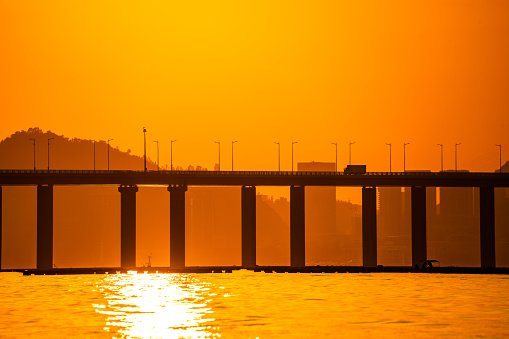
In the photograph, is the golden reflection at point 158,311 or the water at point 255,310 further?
the water at point 255,310

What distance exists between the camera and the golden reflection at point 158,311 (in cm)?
8200

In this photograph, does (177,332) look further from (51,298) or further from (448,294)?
(448,294)

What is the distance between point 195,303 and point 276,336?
37706 millimetres

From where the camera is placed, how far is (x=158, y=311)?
10312cm

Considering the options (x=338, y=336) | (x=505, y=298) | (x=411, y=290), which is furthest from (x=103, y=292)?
(x=338, y=336)

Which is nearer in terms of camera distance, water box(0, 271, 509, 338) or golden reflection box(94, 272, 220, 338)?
golden reflection box(94, 272, 220, 338)

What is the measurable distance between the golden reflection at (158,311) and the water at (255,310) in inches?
3.1

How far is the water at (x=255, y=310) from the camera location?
275ft

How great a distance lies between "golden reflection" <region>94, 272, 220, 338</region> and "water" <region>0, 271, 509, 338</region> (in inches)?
3.1

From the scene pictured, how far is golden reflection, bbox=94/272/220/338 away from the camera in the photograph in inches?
3228

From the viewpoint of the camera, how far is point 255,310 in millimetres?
105250

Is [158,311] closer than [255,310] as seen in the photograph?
Yes

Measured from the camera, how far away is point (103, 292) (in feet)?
457

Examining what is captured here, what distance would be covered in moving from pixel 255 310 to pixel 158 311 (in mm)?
8786
